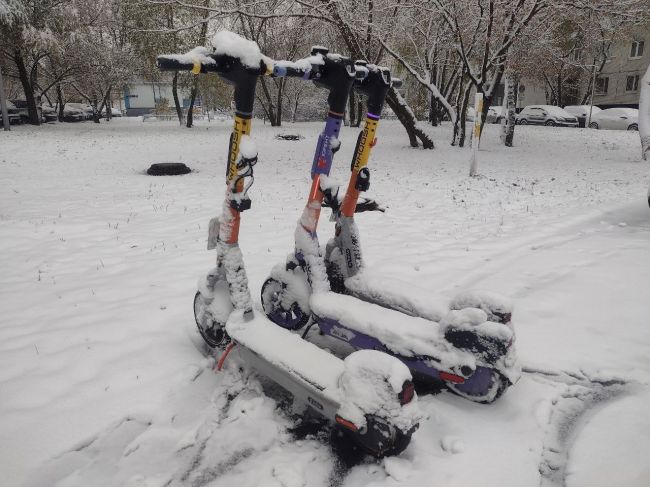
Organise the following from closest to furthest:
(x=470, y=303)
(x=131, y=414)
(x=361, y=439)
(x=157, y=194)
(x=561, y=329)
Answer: (x=361, y=439) < (x=131, y=414) < (x=470, y=303) < (x=561, y=329) < (x=157, y=194)

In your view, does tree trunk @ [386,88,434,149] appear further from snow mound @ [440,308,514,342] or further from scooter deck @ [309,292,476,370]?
snow mound @ [440,308,514,342]

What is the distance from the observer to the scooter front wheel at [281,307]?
3090 millimetres

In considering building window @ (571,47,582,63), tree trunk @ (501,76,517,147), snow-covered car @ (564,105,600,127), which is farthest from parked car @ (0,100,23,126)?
snow-covered car @ (564,105,600,127)

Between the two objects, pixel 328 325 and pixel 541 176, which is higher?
pixel 541 176

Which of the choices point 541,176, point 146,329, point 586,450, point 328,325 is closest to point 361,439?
point 328,325

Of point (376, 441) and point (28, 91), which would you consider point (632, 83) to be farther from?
point (28, 91)

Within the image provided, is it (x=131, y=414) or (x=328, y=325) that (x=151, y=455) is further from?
(x=328, y=325)

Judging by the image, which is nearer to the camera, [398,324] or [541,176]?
[398,324]

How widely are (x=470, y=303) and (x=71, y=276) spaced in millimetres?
3812

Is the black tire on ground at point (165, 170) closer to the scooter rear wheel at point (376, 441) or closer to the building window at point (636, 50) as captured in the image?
the scooter rear wheel at point (376, 441)

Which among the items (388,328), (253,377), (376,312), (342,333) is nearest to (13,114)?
(253,377)

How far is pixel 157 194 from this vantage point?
26.2 feet

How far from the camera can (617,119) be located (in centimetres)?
2241

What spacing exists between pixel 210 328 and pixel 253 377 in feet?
1.55
